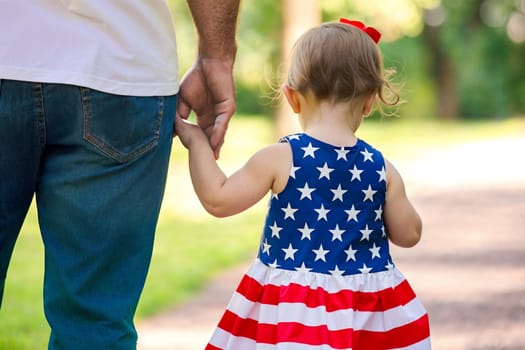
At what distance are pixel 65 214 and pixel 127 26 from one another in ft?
1.52

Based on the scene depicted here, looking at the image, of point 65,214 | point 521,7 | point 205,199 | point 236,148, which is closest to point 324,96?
point 205,199

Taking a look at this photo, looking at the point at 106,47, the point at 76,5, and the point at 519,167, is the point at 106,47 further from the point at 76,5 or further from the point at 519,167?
the point at 519,167

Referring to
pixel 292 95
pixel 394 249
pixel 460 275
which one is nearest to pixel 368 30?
pixel 292 95

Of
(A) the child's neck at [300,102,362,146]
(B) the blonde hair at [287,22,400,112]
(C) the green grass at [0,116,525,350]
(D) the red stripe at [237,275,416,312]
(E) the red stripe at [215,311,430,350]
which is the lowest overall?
(C) the green grass at [0,116,525,350]

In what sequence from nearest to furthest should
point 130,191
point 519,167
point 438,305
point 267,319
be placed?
point 130,191, point 267,319, point 438,305, point 519,167

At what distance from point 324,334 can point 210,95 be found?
743 millimetres

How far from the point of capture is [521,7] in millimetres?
29469

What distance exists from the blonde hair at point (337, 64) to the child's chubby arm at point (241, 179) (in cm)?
19

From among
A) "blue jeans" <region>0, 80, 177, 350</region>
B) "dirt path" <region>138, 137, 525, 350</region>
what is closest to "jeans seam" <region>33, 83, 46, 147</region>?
"blue jeans" <region>0, 80, 177, 350</region>

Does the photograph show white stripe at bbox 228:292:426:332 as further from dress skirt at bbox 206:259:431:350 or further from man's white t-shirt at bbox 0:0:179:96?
man's white t-shirt at bbox 0:0:179:96

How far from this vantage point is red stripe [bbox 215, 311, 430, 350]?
7.95 feet

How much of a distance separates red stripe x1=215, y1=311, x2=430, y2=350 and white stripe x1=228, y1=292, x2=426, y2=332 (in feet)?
0.04

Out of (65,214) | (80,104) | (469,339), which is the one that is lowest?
(469,339)

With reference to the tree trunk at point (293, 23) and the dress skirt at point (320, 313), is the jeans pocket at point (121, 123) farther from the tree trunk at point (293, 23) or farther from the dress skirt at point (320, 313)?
the tree trunk at point (293, 23)
